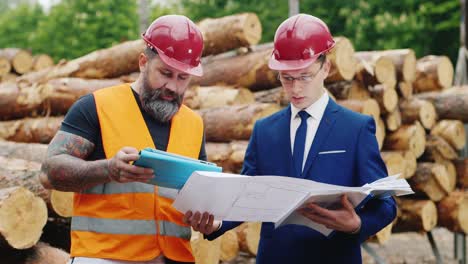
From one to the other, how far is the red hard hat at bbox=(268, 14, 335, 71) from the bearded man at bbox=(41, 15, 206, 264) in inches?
14.6

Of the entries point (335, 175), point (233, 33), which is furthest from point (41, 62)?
point (335, 175)

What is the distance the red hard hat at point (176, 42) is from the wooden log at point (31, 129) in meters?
4.69

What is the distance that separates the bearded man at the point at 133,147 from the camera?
261 cm

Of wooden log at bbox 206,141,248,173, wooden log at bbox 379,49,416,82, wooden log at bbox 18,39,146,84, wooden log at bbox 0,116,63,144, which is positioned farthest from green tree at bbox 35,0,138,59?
wooden log at bbox 206,141,248,173

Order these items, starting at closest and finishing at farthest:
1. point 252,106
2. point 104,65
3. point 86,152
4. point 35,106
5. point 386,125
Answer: point 86,152
point 252,106
point 386,125
point 35,106
point 104,65

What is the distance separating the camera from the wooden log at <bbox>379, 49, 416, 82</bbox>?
7.62 metres

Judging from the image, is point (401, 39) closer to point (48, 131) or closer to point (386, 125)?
point (386, 125)

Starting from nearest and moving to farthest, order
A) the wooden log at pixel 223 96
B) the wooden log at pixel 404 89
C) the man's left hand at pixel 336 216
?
the man's left hand at pixel 336 216 < the wooden log at pixel 223 96 < the wooden log at pixel 404 89

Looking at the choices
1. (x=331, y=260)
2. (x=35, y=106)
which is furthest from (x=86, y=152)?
(x=35, y=106)

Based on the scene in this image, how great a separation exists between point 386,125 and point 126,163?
17.9 feet

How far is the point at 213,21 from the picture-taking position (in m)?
7.80

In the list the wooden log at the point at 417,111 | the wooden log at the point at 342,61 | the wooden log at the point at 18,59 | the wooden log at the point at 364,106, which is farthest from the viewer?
the wooden log at the point at 18,59

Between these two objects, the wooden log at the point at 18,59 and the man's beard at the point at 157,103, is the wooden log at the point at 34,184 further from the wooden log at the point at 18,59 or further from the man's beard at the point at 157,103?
the wooden log at the point at 18,59

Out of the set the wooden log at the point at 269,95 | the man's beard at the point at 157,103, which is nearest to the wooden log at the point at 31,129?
the wooden log at the point at 269,95
